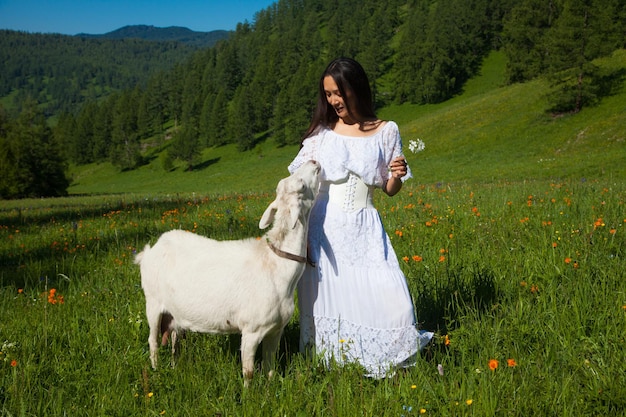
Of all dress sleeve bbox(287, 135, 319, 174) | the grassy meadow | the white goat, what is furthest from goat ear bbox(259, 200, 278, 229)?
the grassy meadow

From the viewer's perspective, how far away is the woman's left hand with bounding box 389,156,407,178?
369cm

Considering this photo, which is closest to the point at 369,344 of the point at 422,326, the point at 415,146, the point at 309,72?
the point at 422,326

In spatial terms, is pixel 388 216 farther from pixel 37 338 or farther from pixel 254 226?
pixel 37 338

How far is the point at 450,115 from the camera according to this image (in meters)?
45.7

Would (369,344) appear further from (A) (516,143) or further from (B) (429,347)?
(A) (516,143)

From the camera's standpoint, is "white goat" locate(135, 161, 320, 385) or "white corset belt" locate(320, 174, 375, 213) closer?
"white goat" locate(135, 161, 320, 385)

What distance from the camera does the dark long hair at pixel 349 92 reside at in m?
3.83

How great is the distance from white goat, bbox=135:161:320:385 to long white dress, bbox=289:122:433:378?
45 cm

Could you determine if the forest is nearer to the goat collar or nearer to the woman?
the woman

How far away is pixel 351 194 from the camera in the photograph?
3.73 m

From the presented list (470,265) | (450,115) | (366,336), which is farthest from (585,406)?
(450,115)

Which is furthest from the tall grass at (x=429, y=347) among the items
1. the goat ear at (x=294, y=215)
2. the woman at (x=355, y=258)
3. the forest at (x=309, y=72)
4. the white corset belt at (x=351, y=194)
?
the forest at (x=309, y=72)

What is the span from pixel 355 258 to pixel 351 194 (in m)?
0.51

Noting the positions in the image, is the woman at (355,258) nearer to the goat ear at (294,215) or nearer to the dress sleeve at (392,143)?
the dress sleeve at (392,143)
